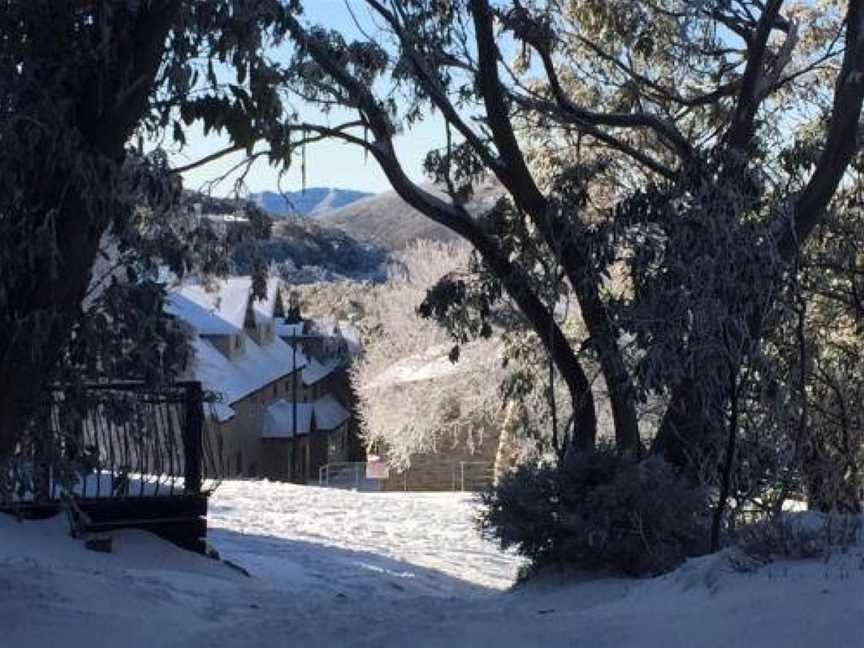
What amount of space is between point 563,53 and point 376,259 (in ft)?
135

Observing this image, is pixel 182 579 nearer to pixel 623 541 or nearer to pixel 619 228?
pixel 623 541

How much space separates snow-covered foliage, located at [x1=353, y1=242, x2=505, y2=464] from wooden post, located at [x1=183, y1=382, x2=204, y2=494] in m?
21.4

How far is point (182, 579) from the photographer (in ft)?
28.9

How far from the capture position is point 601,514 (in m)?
7.75

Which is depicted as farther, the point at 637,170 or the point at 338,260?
the point at 338,260

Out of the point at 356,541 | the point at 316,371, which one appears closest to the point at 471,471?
the point at 316,371

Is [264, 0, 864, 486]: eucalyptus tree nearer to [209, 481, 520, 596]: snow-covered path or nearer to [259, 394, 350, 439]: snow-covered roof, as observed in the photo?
[209, 481, 520, 596]: snow-covered path

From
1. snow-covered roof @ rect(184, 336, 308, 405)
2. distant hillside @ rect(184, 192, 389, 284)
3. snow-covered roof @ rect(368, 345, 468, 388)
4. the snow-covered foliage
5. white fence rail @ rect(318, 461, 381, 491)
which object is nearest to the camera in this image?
snow-covered roof @ rect(184, 336, 308, 405)

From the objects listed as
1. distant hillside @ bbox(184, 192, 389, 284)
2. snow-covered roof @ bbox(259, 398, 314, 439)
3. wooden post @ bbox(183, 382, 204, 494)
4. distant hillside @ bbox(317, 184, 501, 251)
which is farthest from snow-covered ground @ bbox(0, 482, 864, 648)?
snow-covered roof @ bbox(259, 398, 314, 439)

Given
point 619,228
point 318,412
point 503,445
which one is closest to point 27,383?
point 619,228

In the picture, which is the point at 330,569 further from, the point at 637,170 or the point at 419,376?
the point at 419,376

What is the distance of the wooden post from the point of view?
10.3 meters

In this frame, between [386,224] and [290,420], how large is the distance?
17549mm

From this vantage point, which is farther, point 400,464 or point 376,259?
point 376,259
